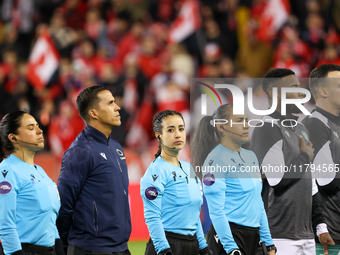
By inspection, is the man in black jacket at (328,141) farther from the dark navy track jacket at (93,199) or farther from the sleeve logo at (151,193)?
the dark navy track jacket at (93,199)

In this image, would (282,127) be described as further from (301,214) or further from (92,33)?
(92,33)

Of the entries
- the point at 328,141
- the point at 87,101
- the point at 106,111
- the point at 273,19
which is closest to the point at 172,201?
the point at 106,111

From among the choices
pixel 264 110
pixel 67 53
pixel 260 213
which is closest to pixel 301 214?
pixel 260 213

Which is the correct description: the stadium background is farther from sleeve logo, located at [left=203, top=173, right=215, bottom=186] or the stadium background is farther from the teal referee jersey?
the teal referee jersey

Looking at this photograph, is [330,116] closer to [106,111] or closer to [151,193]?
[151,193]

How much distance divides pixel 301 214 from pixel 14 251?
2.71 meters

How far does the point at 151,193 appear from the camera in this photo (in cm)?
501

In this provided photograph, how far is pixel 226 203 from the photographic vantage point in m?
5.20

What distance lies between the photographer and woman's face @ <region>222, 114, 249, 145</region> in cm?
530

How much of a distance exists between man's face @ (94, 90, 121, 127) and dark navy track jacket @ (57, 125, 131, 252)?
0.80 ft

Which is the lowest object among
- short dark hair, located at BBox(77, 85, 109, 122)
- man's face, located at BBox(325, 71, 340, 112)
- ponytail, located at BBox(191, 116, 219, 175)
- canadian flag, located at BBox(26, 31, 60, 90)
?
ponytail, located at BBox(191, 116, 219, 175)

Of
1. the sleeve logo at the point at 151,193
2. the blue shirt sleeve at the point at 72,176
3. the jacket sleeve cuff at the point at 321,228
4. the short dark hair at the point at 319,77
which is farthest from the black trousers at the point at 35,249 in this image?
the short dark hair at the point at 319,77

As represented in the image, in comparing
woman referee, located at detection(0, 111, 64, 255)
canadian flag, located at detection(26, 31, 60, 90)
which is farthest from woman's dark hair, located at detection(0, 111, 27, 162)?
canadian flag, located at detection(26, 31, 60, 90)

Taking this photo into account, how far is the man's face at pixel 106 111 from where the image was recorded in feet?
16.1
